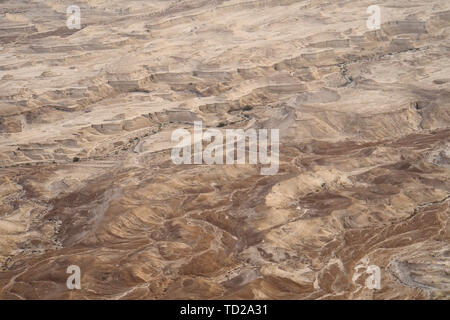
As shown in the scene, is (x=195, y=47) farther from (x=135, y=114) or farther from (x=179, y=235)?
(x=179, y=235)

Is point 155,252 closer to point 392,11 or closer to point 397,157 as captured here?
point 397,157

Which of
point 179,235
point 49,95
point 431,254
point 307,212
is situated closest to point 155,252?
point 179,235

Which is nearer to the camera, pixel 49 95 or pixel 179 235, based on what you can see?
pixel 179 235

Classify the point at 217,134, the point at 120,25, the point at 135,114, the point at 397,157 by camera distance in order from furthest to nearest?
1. the point at 120,25
2. the point at 135,114
3. the point at 217,134
4. the point at 397,157

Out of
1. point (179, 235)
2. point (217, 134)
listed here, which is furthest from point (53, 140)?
point (179, 235)

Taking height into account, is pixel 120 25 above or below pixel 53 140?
above

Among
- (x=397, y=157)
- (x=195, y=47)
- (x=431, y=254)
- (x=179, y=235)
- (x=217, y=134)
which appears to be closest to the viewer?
(x=431, y=254)
